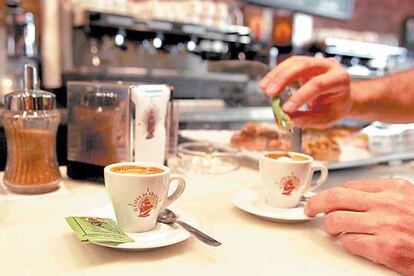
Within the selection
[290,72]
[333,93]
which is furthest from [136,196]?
[333,93]

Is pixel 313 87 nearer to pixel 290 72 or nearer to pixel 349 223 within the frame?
pixel 290 72

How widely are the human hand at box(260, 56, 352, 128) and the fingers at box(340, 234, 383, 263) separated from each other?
384 mm

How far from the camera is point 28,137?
0.82m

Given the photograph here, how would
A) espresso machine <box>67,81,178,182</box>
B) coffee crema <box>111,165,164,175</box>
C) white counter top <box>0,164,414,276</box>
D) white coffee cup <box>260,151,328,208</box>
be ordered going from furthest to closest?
espresso machine <box>67,81,178,182</box> → white coffee cup <box>260,151,328,208</box> → coffee crema <box>111,165,164,175</box> → white counter top <box>0,164,414,276</box>

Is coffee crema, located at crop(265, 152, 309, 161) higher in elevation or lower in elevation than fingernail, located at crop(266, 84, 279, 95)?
lower

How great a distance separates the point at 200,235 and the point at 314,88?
48cm

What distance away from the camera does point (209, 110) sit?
251cm

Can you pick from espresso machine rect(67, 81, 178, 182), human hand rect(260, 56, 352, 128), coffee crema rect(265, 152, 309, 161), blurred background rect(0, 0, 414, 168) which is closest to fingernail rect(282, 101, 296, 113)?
human hand rect(260, 56, 352, 128)

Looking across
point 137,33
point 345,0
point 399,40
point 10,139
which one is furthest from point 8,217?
point 399,40

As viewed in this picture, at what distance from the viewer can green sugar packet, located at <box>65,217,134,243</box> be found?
1.87 ft

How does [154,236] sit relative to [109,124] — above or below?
below

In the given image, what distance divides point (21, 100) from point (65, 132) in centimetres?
26

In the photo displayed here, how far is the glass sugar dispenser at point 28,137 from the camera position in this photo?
0.82 metres

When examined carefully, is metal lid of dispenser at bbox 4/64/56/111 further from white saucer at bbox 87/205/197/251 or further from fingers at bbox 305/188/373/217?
fingers at bbox 305/188/373/217
